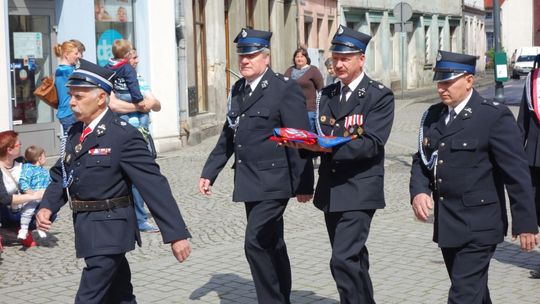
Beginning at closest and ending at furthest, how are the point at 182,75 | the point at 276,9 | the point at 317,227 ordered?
the point at 317,227 < the point at 182,75 < the point at 276,9

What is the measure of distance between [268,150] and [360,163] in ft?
2.69

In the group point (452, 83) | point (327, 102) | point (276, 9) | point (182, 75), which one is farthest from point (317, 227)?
point (276, 9)

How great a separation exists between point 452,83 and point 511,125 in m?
0.41

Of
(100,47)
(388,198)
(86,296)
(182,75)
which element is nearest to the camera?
(86,296)

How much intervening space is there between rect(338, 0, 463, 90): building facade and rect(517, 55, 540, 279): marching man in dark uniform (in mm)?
24027

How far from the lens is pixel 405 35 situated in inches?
1804

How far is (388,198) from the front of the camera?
13.0 meters

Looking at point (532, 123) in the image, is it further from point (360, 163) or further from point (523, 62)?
point (523, 62)

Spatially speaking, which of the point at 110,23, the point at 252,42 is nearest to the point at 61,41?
the point at 110,23

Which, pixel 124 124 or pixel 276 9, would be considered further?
pixel 276 9

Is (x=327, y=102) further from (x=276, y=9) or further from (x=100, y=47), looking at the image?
(x=276, y=9)

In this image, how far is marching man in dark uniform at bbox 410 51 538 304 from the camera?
19.3 feet

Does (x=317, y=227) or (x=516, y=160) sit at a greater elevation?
(x=516, y=160)

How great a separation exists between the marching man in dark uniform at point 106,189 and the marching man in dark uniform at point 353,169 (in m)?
1.13
